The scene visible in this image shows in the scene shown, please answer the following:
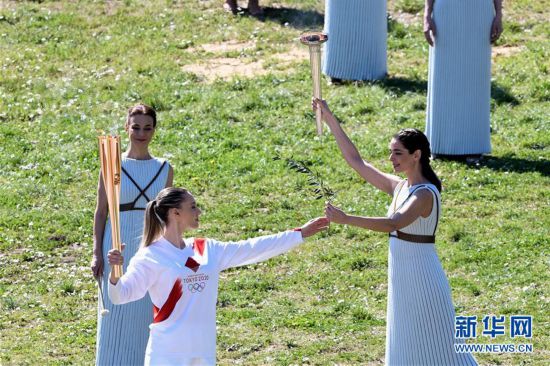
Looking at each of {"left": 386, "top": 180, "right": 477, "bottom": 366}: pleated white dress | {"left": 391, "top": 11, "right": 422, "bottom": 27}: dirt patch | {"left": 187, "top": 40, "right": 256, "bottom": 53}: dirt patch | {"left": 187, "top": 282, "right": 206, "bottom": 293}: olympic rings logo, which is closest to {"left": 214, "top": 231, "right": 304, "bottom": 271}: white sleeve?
{"left": 187, "top": 282, "right": 206, "bottom": 293}: olympic rings logo

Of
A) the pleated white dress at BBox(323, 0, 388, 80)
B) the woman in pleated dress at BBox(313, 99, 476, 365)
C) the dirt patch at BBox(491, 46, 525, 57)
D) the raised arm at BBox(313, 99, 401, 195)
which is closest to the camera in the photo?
the woman in pleated dress at BBox(313, 99, 476, 365)

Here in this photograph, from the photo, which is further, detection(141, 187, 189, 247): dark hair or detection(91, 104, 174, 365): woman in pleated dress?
detection(91, 104, 174, 365): woman in pleated dress

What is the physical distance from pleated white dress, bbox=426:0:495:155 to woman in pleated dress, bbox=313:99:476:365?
5.36m

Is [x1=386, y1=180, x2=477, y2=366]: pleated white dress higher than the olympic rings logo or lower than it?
lower

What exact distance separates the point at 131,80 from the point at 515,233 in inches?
245

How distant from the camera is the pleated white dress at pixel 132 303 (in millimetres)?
8859

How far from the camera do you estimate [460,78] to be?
13.4 m

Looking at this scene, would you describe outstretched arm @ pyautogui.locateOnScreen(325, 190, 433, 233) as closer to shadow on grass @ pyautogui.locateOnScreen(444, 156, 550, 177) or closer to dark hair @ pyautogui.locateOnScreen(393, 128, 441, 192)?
dark hair @ pyautogui.locateOnScreen(393, 128, 441, 192)

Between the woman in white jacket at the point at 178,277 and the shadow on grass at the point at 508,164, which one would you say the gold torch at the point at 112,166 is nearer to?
the woman in white jacket at the point at 178,277

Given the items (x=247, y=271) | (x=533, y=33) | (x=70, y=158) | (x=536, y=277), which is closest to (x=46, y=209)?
(x=70, y=158)

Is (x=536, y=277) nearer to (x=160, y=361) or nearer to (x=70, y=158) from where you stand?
(x=160, y=361)

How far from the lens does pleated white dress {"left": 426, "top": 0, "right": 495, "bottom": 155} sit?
13.2 meters

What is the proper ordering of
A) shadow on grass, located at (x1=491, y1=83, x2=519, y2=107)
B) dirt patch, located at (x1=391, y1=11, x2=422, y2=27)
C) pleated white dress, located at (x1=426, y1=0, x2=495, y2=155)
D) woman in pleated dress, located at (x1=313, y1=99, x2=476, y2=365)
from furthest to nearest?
dirt patch, located at (x1=391, y1=11, x2=422, y2=27), shadow on grass, located at (x1=491, y1=83, x2=519, y2=107), pleated white dress, located at (x1=426, y1=0, x2=495, y2=155), woman in pleated dress, located at (x1=313, y1=99, x2=476, y2=365)

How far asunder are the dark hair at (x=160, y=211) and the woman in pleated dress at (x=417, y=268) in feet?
4.04
